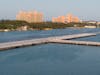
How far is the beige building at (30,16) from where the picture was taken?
273 feet

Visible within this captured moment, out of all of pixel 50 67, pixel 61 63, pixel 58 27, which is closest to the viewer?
pixel 50 67

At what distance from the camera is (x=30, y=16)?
83250 millimetres

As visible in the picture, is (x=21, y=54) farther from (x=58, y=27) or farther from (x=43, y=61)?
(x=58, y=27)

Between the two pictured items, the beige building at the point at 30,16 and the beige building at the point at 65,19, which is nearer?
the beige building at the point at 30,16

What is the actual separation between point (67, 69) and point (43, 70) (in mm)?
1172

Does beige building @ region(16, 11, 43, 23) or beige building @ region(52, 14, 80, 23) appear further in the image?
beige building @ region(52, 14, 80, 23)

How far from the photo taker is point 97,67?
12328 millimetres

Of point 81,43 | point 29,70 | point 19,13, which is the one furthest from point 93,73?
point 19,13

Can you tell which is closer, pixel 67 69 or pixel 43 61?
pixel 67 69

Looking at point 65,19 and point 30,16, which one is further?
point 65,19

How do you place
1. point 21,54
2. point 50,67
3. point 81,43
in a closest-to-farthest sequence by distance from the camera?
point 50,67 → point 21,54 → point 81,43

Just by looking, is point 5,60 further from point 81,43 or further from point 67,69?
point 81,43

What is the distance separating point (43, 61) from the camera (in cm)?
1367

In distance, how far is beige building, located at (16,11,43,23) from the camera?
273 ft
